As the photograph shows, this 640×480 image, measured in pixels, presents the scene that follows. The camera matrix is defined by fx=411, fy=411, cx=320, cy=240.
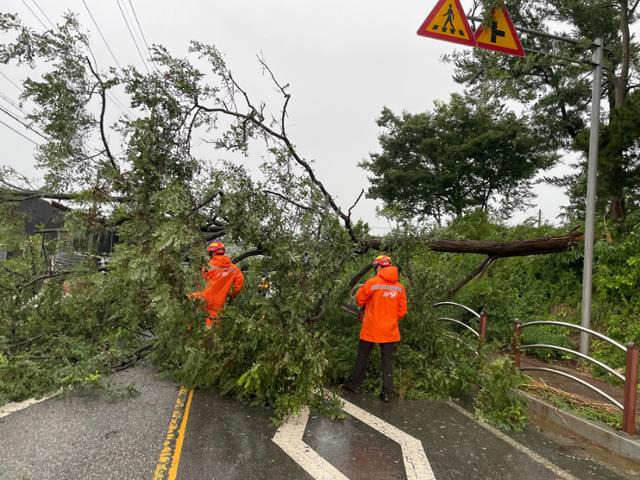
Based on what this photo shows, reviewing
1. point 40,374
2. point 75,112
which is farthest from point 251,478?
point 75,112

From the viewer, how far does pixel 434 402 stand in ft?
15.9

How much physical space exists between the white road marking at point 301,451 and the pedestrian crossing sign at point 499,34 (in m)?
4.98

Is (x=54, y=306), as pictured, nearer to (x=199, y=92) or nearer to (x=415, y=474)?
(x=199, y=92)

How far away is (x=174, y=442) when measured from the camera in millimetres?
3525

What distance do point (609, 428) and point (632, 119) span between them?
5857mm

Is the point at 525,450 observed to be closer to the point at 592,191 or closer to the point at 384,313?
the point at 384,313

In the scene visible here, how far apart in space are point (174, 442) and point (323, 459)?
1.29 meters

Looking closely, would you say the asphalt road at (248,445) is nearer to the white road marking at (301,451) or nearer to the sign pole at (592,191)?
the white road marking at (301,451)

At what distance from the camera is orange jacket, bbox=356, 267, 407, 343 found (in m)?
4.79

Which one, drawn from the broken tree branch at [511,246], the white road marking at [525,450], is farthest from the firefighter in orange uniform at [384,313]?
the broken tree branch at [511,246]

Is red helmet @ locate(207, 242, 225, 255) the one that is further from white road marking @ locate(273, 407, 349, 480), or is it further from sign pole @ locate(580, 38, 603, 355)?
sign pole @ locate(580, 38, 603, 355)

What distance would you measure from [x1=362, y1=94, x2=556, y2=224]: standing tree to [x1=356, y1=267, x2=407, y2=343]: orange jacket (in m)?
14.5

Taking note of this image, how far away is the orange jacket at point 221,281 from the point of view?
5035 mm

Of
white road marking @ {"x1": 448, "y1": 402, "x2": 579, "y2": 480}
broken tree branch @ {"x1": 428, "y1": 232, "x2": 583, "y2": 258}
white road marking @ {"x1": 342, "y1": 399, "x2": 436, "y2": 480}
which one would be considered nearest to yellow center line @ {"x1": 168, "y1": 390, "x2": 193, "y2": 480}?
white road marking @ {"x1": 342, "y1": 399, "x2": 436, "y2": 480}
